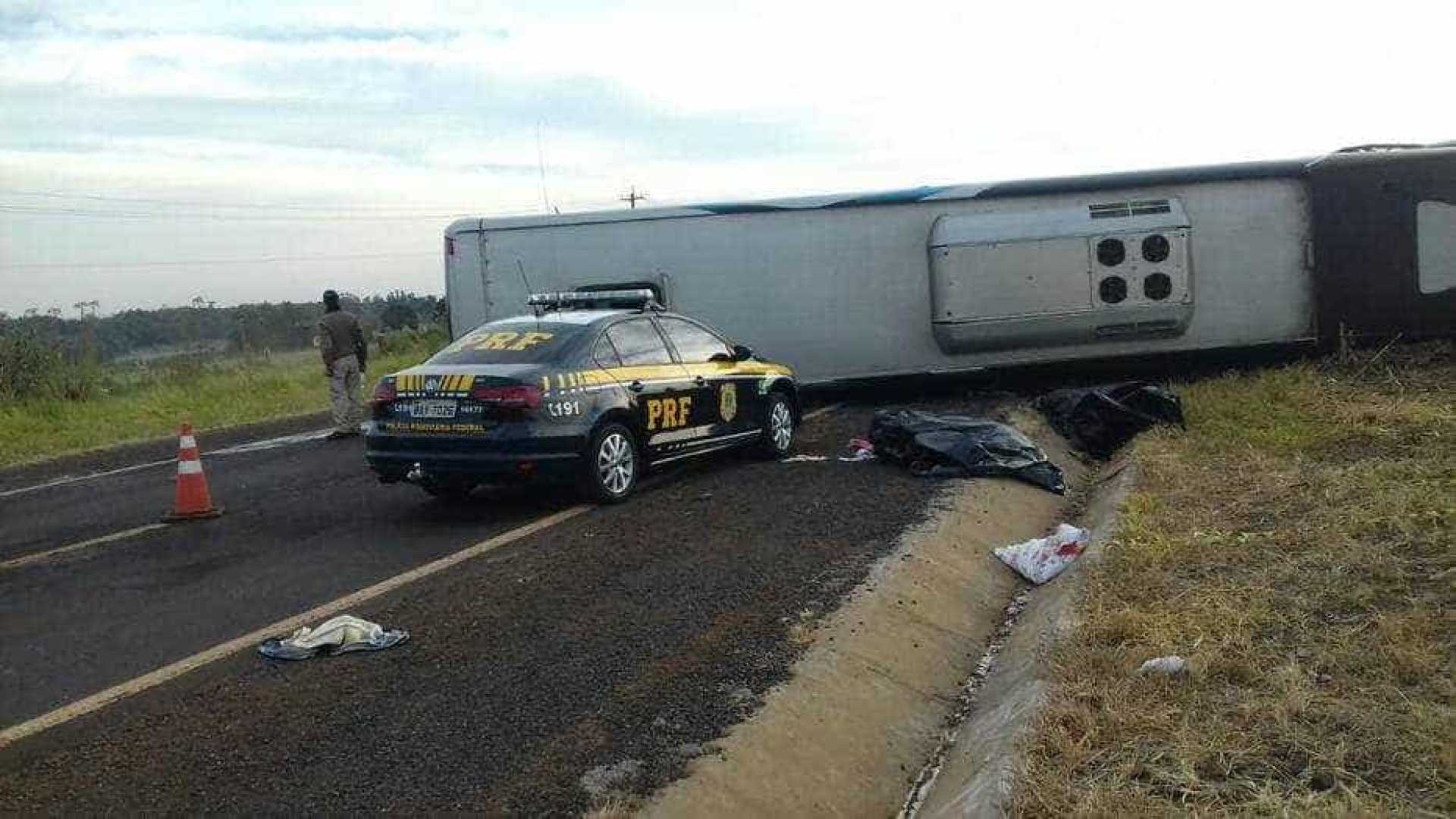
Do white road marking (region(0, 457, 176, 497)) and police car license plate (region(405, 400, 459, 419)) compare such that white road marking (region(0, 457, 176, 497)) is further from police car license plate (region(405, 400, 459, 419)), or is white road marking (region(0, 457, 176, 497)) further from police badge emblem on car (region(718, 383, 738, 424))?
police badge emblem on car (region(718, 383, 738, 424))

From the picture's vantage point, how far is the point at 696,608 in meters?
6.14

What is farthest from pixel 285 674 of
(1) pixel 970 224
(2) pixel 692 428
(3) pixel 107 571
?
(1) pixel 970 224

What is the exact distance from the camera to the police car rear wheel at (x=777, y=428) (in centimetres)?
1106

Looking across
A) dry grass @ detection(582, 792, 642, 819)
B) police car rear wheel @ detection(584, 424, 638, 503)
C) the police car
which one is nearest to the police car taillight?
the police car

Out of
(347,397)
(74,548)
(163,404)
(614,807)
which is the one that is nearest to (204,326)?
(163,404)

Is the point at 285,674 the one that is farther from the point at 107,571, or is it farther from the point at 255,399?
the point at 255,399

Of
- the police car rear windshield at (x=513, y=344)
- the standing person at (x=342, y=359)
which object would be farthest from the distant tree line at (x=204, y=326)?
the police car rear windshield at (x=513, y=344)

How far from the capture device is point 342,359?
14766 mm

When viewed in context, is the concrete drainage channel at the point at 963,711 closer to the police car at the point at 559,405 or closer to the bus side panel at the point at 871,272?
the police car at the point at 559,405

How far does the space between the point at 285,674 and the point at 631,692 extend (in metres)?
1.62

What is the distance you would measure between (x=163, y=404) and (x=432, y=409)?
13.5 meters

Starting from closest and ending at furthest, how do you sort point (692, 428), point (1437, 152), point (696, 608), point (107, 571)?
1. point (696, 608)
2. point (107, 571)
3. point (692, 428)
4. point (1437, 152)

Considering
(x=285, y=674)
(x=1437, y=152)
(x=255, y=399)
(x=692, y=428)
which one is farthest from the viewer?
(x=255, y=399)

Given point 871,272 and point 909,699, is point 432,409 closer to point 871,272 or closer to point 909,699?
point 909,699
